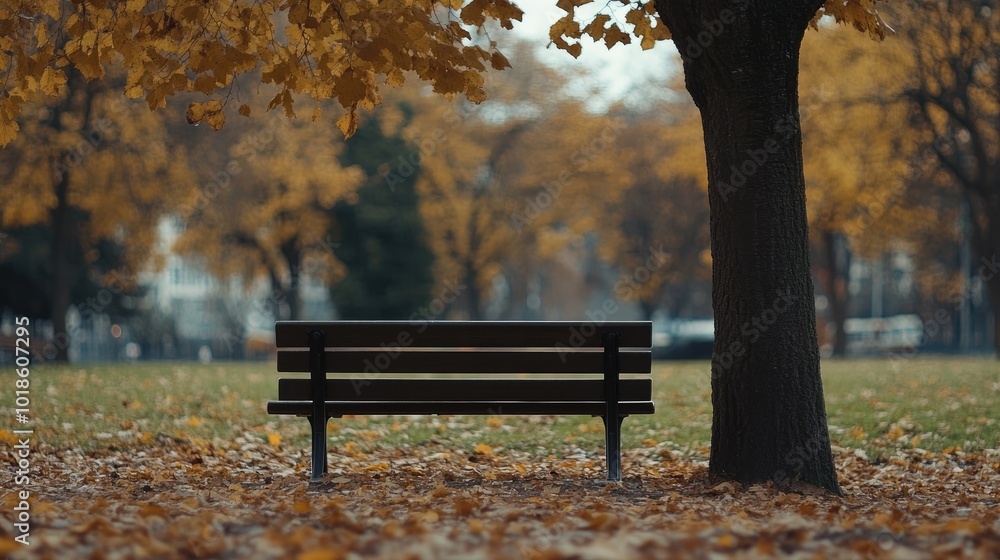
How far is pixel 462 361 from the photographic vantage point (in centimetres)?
627

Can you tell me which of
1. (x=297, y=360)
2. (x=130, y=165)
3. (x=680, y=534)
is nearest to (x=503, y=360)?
(x=297, y=360)

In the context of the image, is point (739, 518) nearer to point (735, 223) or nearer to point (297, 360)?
point (735, 223)

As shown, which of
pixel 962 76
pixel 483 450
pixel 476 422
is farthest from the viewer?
pixel 962 76

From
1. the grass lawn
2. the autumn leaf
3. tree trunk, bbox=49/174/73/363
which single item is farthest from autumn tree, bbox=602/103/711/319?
the autumn leaf

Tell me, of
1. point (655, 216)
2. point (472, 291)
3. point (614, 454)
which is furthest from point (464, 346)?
point (655, 216)

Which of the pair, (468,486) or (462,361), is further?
(462,361)

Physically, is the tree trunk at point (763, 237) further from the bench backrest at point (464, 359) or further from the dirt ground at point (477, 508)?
the bench backrest at point (464, 359)

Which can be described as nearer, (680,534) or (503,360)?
(680,534)

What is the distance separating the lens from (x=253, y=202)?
27109 millimetres

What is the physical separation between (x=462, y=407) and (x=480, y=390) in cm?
16

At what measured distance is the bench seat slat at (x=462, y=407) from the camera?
20.8ft

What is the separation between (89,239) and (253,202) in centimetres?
457

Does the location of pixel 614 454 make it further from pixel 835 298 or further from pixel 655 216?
pixel 655 216

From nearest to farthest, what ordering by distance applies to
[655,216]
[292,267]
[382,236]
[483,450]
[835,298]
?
[483,450] → [835,298] → [292,267] → [382,236] → [655,216]
